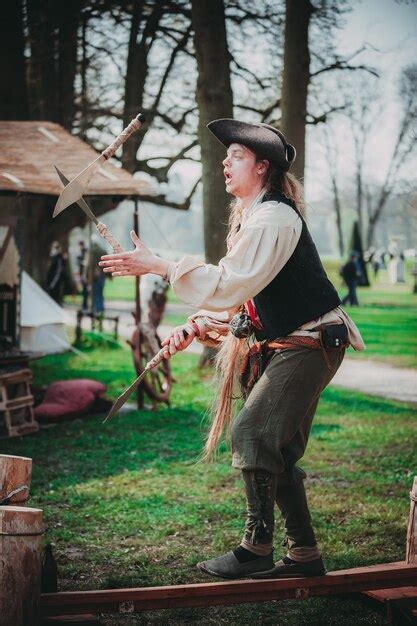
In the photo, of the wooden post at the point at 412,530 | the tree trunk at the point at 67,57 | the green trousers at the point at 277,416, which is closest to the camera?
the green trousers at the point at 277,416

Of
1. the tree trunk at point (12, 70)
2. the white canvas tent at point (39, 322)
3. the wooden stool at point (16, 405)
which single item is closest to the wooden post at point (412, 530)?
the wooden stool at point (16, 405)

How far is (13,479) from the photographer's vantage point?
10.1ft

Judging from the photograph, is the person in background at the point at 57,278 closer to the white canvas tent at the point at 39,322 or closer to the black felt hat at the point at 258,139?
the white canvas tent at the point at 39,322

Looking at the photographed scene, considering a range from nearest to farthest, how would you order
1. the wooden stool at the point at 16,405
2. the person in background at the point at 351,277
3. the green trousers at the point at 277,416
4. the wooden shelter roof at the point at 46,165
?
the green trousers at the point at 277,416 < the wooden stool at the point at 16,405 < the wooden shelter roof at the point at 46,165 < the person in background at the point at 351,277

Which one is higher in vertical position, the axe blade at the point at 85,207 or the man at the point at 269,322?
the axe blade at the point at 85,207

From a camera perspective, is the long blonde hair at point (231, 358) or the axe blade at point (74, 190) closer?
the axe blade at point (74, 190)

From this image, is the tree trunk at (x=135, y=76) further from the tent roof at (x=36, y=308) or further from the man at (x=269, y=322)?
the man at (x=269, y=322)

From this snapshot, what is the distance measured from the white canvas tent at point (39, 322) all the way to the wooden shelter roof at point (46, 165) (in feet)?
11.4

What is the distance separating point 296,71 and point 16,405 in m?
5.79

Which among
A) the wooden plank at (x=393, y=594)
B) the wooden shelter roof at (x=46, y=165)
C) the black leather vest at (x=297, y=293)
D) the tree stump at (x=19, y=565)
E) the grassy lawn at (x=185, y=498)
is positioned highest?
the wooden shelter roof at (x=46, y=165)

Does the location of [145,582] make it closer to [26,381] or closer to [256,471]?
[256,471]

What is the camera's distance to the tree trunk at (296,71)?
406 inches

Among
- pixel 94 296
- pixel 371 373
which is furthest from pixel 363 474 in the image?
pixel 94 296

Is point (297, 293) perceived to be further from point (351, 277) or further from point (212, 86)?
point (351, 277)
